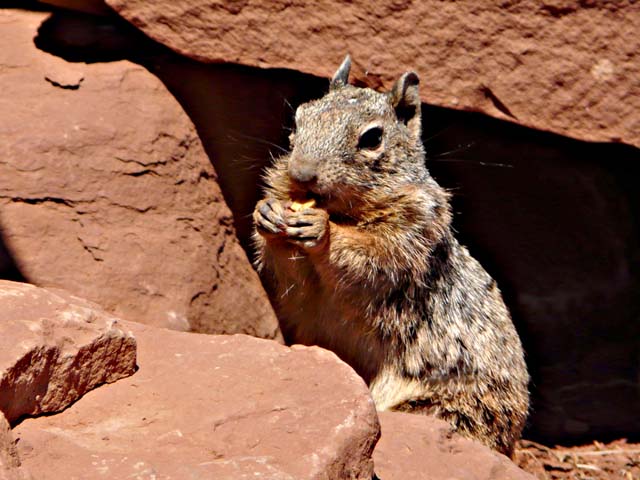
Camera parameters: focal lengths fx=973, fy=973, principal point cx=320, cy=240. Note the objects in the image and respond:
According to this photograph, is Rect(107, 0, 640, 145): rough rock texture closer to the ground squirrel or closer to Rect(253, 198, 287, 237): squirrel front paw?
the ground squirrel

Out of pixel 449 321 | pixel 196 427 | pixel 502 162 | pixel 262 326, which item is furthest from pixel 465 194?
pixel 196 427

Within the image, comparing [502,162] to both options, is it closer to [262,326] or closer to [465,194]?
[465,194]

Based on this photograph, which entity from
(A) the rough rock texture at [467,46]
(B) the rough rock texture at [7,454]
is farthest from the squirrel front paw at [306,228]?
(B) the rough rock texture at [7,454]

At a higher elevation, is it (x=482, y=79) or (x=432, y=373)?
(x=482, y=79)

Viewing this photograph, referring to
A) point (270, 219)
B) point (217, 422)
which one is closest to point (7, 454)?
point (217, 422)

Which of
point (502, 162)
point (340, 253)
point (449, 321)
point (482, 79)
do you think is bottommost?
point (449, 321)

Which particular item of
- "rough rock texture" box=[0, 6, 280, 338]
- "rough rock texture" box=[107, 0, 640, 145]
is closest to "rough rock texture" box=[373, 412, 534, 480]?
"rough rock texture" box=[0, 6, 280, 338]

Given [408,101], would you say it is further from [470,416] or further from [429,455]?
[429,455]
